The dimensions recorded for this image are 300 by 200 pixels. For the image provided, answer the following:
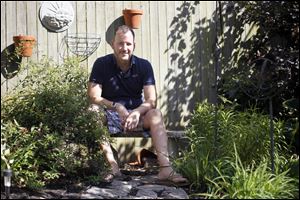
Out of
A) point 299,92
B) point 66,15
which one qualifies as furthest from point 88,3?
point 299,92

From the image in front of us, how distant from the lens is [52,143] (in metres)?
3.27

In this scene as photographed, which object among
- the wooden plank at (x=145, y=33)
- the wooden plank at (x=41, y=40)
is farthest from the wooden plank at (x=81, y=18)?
the wooden plank at (x=145, y=33)

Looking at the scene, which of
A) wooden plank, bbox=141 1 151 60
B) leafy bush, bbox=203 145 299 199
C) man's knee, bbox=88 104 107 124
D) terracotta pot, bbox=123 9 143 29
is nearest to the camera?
leafy bush, bbox=203 145 299 199

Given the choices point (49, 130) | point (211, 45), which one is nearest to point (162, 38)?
point (211, 45)

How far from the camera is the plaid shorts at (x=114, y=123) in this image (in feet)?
11.9

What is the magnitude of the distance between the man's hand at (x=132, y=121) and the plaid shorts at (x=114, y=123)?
0.10 m

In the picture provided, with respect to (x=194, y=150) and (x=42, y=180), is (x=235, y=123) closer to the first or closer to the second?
(x=194, y=150)

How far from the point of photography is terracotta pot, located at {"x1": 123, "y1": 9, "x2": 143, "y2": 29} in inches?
180

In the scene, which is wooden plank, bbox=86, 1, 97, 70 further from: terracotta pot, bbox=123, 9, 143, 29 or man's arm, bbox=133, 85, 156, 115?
man's arm, bbox=133, 85, 156, 115

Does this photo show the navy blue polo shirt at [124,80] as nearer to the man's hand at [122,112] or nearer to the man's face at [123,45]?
the man's face at [123,45]

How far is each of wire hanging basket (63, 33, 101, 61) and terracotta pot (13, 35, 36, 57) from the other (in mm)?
331

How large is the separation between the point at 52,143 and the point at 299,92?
238 centimetres

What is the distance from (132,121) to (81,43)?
138cm

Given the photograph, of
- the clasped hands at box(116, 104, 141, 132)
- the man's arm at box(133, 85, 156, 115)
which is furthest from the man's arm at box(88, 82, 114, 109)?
the man's arm at box(133, 85, 156, 115)
